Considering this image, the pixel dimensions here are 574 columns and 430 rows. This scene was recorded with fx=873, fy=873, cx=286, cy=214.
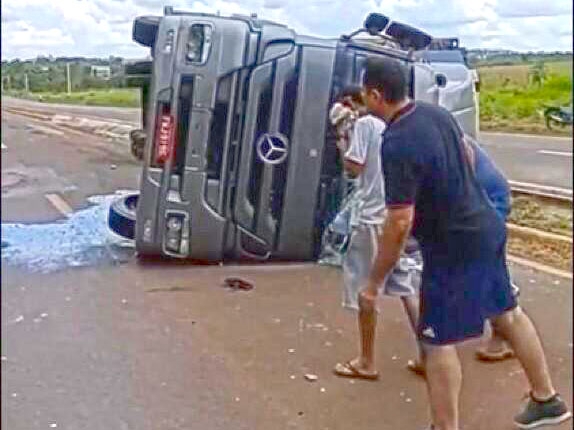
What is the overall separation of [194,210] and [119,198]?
0.79ft

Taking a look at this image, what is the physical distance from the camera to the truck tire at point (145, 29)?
1.03m

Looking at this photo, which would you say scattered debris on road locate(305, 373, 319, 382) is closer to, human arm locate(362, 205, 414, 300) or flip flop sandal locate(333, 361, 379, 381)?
flip flop sandal locate(333, 361, 379, 381)

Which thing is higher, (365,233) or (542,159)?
(365,233)

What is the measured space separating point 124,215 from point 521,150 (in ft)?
7.55

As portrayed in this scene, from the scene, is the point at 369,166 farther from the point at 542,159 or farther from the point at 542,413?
the point at 542,159

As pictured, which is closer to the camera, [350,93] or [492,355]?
[492,355]

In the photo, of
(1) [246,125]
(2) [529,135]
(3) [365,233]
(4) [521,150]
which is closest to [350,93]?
(1) [246,125]

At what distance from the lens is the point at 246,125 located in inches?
82.0

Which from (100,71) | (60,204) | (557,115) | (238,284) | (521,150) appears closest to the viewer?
(100,71)

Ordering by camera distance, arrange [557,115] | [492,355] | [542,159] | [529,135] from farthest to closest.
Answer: [542,159] → [529,135] → [557,115] → [492,355]

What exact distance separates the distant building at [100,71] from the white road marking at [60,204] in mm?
1084

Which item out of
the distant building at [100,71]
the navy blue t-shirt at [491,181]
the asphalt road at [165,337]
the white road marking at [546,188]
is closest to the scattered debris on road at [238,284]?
the asphalt road at [165,337]

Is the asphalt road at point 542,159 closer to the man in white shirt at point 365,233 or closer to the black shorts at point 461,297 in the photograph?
the man in white shirt at point 365,233

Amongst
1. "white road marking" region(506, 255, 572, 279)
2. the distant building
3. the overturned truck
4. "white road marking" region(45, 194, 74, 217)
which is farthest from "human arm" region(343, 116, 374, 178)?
"white road marking" region(506, 255, 572, 279)
